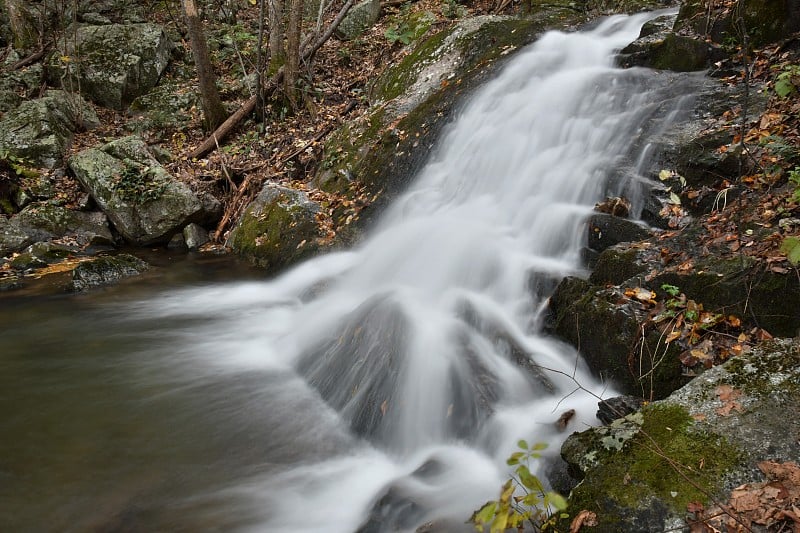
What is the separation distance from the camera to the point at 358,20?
14.2 meters

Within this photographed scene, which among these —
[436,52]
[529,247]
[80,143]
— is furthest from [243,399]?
[80,143]

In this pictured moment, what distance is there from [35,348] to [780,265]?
23.5 feet

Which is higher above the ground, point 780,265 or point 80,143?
point 80,143

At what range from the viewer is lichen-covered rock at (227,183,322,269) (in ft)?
26.7

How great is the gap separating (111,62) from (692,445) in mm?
15244

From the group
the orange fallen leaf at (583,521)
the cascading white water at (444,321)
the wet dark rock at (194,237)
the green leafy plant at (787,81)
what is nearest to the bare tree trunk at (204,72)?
the wet dark rock at (194,237)

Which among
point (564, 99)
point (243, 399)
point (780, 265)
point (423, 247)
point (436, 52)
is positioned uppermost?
point (436, 52)

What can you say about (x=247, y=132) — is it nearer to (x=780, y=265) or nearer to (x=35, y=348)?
(x=35, y=348)

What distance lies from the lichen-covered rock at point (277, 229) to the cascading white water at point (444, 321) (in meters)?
0.50

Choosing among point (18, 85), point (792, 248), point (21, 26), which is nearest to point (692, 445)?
point (792, 248)

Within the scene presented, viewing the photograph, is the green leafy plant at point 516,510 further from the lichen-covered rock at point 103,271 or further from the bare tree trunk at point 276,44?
the bare tree trunk at point 276,44

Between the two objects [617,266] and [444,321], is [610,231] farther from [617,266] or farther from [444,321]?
[444,321]

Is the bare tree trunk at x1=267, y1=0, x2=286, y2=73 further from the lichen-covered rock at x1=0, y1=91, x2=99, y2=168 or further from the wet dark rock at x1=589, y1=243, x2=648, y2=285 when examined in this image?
the wet dark rock at x1=589, y1=243, x2=648, y2=285

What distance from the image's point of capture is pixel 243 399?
4980mm
